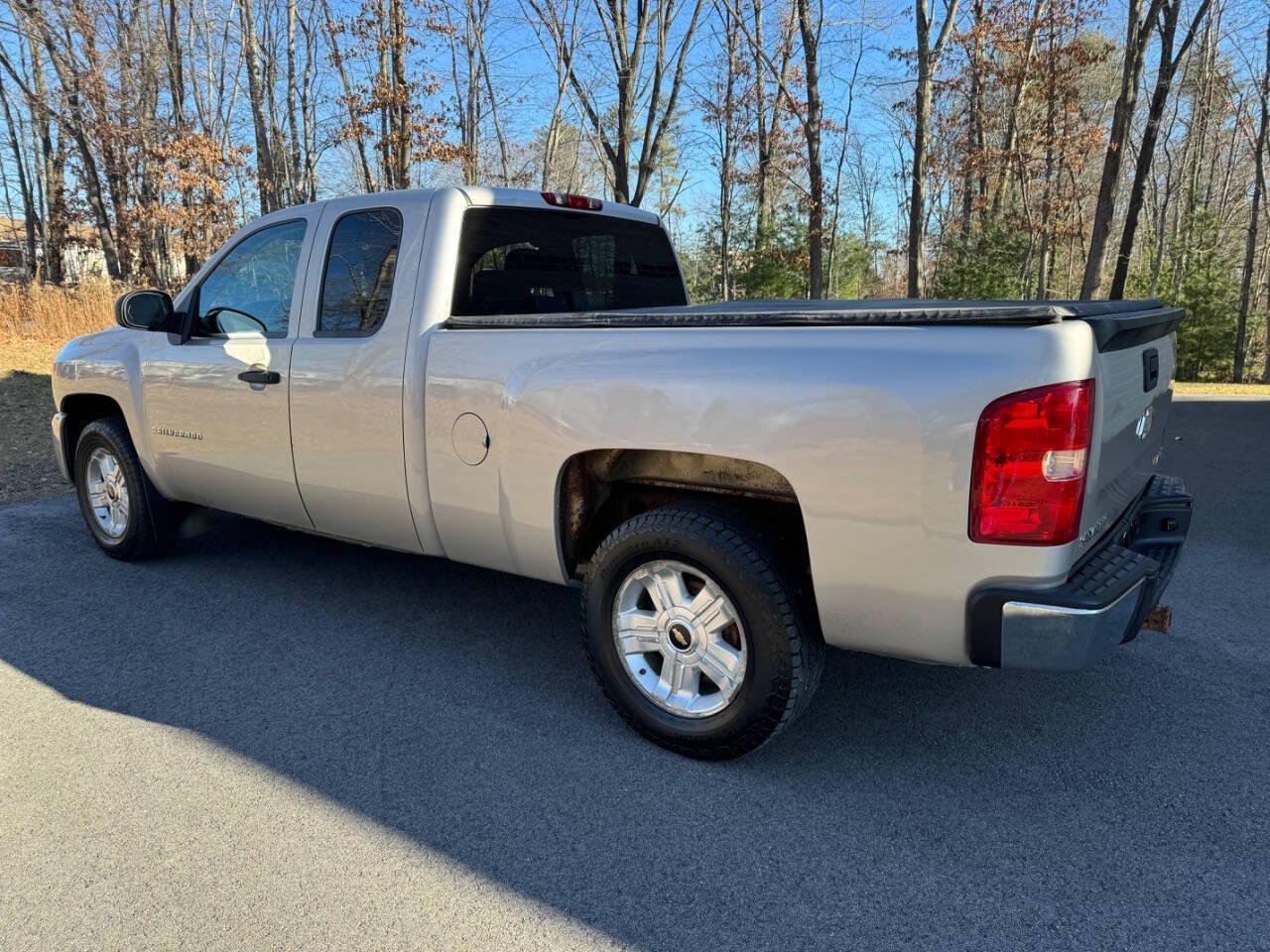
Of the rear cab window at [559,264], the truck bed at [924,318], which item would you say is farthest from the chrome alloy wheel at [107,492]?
the truck bed at [924,318]

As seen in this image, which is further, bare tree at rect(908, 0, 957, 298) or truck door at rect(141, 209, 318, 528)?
bare tree at rect(908, 0, 957, 298)

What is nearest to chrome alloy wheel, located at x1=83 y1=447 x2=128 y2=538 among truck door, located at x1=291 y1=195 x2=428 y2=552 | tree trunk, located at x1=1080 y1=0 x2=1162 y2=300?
truck door, located at x1=291 y1=195 x2=428 y2=552

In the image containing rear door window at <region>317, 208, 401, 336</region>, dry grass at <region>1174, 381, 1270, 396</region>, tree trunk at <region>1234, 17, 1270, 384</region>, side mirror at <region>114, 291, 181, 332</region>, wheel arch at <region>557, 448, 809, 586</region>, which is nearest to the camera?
wheel arch at <region>557, 448, 809, 586</region>

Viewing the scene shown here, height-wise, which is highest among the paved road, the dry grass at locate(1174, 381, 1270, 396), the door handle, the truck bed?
the truck bed

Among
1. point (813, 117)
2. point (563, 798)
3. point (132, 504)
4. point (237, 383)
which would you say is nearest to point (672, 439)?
point (563, 798)

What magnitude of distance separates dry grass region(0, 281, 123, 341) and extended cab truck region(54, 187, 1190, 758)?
11687 millimetres

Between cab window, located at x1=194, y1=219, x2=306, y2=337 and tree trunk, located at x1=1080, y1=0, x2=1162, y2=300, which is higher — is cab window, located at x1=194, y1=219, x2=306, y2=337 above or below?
below

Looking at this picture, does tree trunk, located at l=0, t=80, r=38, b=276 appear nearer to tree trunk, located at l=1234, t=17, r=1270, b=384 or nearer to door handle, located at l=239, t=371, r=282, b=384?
door handle, located at l=239, t=371, r=282, b=384

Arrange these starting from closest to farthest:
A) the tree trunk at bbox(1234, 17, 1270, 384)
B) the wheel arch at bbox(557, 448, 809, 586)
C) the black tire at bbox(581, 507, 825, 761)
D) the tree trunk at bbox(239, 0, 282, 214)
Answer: the black tire at bbox(581, 507, 825, 761) → the wheel arch at bbox(557, 448, 809, 586) → the tree trunk at bbox(1234, 17, 1270, 384) → the tree trunk at bbox(239, 0, 282, 214)

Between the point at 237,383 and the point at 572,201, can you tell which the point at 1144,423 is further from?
the point at 237,383

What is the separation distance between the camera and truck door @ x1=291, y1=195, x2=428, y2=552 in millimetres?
3520

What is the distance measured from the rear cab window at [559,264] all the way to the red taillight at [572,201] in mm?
33

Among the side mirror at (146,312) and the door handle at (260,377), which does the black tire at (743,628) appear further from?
the side mirror at (146,312)

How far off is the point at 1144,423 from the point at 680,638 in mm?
1805
